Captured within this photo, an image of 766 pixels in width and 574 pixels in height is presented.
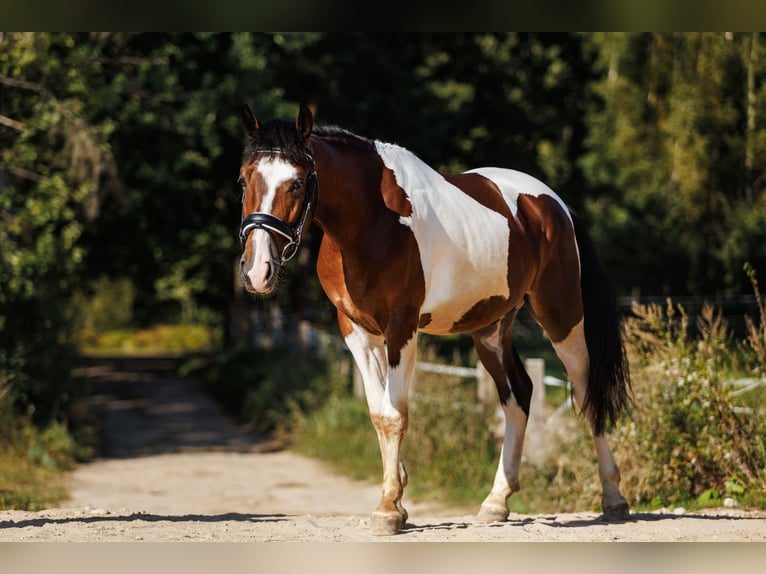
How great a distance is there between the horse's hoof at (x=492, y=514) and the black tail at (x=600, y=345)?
82 centimetres

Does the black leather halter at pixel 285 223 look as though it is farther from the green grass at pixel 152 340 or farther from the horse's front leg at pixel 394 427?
the green grass at pixel 152 340

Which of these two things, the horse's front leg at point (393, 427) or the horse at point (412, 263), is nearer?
the horse at point (412, 263)

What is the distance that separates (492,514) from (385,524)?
3.47 feet

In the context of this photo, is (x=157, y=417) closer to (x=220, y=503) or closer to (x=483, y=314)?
(x=220, y=503)

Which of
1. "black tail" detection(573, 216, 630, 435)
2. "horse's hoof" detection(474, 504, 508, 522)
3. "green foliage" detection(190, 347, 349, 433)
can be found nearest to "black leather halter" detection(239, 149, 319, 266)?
"horse's hoof" detection(474, 504, 508, 522)

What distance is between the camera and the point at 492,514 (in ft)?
20.7

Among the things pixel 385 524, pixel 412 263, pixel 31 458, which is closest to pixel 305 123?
pixel 412 263

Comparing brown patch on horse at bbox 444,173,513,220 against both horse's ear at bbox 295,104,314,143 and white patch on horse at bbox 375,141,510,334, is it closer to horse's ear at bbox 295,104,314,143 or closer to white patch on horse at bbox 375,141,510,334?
white patch on horse at bbox 375,141,510,334

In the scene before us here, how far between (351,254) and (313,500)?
540 cm

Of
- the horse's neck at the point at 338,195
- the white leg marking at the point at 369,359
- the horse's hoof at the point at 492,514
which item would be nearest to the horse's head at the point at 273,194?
the horse's neck at the point at 338,195

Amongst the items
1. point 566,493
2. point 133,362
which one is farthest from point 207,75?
point 133,362

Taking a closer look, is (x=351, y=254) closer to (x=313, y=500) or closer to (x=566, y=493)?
(x=566, y=493)

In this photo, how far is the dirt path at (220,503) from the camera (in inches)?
224

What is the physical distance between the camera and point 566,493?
8.34m
